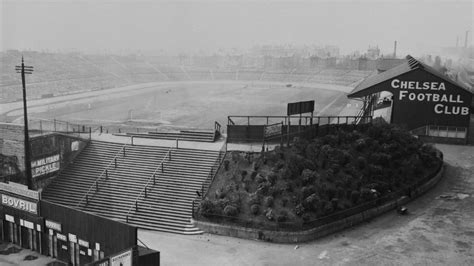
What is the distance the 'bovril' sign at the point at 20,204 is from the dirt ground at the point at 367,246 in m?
5.53

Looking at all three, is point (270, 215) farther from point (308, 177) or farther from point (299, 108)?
point (299, 108)

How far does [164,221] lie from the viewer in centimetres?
2694

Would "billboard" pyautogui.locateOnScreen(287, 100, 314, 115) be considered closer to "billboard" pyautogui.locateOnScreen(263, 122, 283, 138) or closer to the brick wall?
"billboard" pyautogui.locateOnScreen(263, 122, 283, 138)

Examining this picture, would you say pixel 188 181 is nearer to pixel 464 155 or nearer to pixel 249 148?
pixel 249 148

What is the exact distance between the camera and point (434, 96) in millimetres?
42219

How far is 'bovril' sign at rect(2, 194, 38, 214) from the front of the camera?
23953 mm

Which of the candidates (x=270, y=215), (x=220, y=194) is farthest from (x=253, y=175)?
(x=270, y=215)

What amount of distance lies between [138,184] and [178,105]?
47610 millimetres

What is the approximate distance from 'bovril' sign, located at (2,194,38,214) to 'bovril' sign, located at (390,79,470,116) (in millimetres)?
31471

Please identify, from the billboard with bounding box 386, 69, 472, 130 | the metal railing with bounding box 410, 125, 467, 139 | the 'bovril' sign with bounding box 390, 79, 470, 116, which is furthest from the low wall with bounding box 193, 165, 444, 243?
the 'bovril' sign with bounding box 390, 79, 470, 116

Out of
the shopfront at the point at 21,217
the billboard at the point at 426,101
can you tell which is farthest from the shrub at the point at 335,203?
the billboard at the point at 426,101

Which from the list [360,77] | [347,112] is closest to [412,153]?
[347,112]

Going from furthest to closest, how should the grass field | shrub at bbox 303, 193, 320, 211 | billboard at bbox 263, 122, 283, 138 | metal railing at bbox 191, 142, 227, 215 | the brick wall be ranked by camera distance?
the grass field
billboard at bbox 263, 122, 283, 138
the brick wall
metal railing at bbox 191, 142, 227, 215
shrub at bbox 303, 193, 320, 211

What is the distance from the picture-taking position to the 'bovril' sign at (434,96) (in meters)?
41.8
